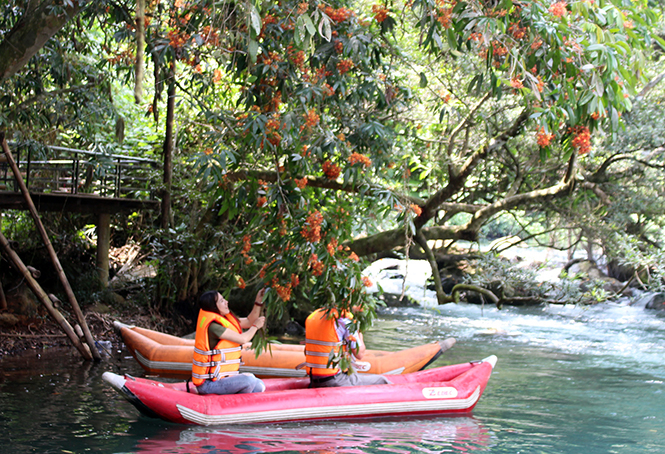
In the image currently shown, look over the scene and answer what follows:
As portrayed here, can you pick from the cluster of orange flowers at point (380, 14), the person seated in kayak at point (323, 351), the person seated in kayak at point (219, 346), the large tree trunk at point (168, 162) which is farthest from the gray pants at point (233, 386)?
the large tree trunk at point (168, 162)

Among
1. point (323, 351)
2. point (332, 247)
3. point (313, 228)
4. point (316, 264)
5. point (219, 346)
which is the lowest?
point (323, 351)

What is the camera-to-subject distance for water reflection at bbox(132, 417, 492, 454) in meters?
4.63

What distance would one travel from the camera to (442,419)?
587 cm

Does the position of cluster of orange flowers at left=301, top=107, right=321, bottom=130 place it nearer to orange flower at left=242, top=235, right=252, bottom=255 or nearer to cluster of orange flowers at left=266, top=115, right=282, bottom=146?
cluster of orange flowers at left=266, top=115, right=282, bottom=146

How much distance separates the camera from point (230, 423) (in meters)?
5.23

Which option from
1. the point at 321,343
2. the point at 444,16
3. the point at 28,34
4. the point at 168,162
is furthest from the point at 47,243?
the point at 444,16

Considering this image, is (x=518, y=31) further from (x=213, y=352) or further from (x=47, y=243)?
(x=47, y=243)

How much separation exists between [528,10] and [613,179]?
7293 mm

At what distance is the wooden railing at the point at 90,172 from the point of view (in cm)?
1018

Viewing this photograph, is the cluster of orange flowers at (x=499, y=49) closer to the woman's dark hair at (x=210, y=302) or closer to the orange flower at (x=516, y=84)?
the orange flower at (x=516, y=84)

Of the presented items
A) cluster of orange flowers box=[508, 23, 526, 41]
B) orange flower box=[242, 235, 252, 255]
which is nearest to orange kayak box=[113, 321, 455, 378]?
orange flower box=[242, 235, 252, 255]

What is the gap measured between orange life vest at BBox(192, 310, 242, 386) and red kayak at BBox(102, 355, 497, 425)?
20 cm

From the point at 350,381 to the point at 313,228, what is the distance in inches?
101

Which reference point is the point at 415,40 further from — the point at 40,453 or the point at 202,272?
the point at 40,453
